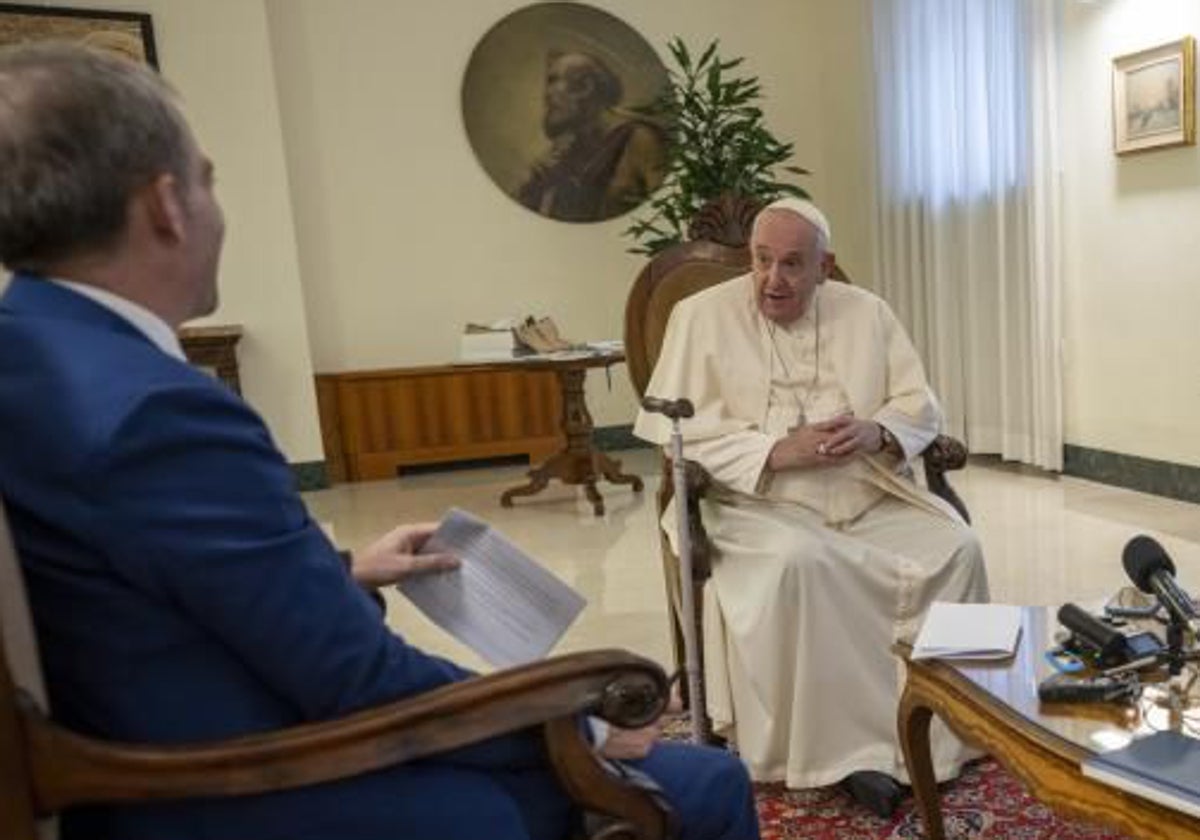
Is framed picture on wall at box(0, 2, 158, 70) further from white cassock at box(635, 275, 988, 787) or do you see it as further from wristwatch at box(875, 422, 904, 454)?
wristwatch at box(875, 422, 904, 454)

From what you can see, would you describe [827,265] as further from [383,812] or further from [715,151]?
[715,151]

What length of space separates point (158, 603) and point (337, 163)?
541cm

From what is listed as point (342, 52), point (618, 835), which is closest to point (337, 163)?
point (342, 52)

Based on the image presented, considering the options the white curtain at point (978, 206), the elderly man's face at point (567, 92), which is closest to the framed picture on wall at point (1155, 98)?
the white curtain at point (978, 206)

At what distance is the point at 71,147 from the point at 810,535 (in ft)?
5.42

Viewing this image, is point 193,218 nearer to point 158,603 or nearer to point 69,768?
point 158,603

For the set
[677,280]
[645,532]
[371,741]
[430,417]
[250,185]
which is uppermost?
[250,185]

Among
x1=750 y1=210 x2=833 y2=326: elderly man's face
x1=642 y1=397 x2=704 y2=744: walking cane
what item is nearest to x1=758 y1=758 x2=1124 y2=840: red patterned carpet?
x1=642 y1=397 x2=704 y2=744: walking cane

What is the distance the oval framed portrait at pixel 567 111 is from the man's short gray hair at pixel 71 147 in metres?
5.36

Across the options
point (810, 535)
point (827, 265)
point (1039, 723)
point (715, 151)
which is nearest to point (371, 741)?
point (1039, 723)

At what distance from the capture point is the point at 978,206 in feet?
16.1

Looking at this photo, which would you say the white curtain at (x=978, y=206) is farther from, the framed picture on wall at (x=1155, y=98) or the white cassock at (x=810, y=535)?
the white cassock at (x=810, y=535)

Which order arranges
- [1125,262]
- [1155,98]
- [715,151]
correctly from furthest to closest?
[715,151]
[1125,262]
[1155,98]

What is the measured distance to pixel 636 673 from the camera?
97 cm
